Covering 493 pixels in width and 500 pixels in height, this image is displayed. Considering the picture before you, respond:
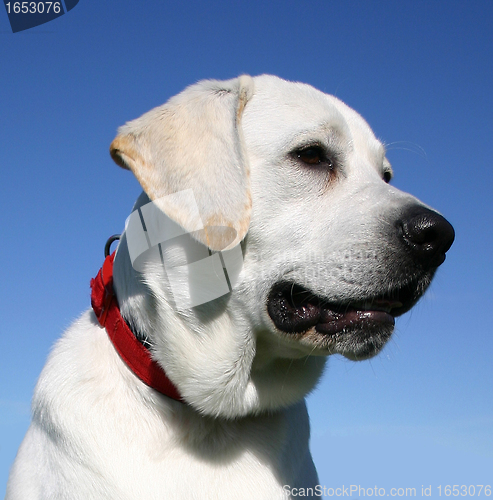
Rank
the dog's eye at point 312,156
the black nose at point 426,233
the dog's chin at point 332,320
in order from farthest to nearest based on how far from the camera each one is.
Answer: the dog's eye at point 312,156, the dog's chin at point 332,320, the black nose at point 426,233

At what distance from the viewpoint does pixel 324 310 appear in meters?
3.12

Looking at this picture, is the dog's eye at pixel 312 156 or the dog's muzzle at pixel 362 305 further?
the dog's eye at pixel 312 156

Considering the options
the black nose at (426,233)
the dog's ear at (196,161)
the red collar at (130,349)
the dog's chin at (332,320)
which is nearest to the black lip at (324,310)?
the dog's chin at (332,320)

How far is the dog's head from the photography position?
3029mm

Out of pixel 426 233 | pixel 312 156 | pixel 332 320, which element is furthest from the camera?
pixel 312 156

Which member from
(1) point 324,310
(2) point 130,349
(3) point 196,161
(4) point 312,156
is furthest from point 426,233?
(2) point 130,349

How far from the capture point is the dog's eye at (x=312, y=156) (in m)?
3.31

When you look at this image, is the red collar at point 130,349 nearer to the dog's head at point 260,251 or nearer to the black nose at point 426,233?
the dog's head at point 260,251

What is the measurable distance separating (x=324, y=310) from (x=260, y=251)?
490mm

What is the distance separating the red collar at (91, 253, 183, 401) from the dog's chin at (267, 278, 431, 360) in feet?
2.36

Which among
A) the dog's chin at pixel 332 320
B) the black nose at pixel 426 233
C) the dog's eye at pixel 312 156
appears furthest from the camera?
the dog's eye at pixel 312 156

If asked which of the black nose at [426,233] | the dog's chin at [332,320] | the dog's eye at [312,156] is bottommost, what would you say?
the dog's chin at [332,320]

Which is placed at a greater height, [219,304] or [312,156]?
[312,156]

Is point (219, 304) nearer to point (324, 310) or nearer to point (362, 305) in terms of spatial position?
point (324, 310)
